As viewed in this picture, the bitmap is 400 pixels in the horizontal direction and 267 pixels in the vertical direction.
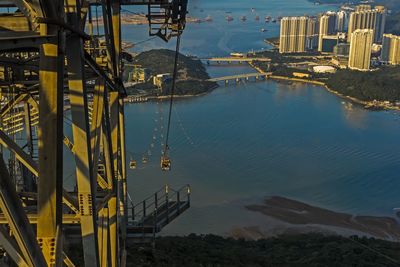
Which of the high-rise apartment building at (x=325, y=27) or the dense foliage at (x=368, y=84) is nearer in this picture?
the dense foliage at (x=368, y=84)

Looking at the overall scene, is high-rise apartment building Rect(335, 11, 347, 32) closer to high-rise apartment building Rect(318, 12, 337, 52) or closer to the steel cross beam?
high-rise apartment building Rect(318, 12, 337, 52)

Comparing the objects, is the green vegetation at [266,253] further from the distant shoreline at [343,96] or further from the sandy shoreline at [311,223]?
the distant shoreline at [343,96]

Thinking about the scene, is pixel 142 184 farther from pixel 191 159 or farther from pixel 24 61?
pixel 24 61

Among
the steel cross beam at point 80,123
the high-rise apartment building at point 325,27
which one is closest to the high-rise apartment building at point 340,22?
the high-rise apartment building at point 325,27

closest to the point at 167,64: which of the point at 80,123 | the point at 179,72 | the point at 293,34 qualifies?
the point at 179,72

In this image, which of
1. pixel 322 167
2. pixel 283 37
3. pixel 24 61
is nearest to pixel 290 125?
pixel 322 167
